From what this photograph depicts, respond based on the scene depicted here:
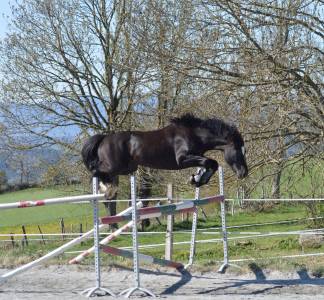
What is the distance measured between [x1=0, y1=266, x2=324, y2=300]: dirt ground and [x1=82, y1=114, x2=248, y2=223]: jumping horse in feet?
3.83

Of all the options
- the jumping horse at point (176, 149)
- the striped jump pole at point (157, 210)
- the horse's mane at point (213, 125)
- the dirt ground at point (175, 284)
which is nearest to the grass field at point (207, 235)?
the dirt ground at point (175, 284)

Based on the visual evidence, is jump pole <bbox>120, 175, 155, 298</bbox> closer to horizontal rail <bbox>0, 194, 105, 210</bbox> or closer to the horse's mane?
horizontal rail <bbox>0, 194, 105, 210</bbox>

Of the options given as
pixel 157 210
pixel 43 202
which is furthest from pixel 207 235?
pixel 43 202

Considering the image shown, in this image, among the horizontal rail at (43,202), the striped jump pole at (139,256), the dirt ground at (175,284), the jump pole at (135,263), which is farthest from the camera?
the striped jump pole at (139,256)

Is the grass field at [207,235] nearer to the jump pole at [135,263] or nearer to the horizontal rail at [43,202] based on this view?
the jump pole at [135,263]

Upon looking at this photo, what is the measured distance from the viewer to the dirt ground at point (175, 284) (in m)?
6.30

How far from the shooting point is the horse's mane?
6.61m

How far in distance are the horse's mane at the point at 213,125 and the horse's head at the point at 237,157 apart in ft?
0.33

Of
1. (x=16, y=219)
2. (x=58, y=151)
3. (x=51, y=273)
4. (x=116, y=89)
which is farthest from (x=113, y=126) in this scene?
(x=16, y=219)

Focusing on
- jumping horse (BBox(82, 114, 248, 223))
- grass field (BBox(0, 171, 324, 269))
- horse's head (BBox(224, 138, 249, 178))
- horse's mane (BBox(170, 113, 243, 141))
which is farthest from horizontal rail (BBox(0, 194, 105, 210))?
grass field (BBox(0, 171, 324, 269))

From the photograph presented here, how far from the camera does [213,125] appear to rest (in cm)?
663

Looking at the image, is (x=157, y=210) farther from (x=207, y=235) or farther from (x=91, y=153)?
(x=207, y=235)

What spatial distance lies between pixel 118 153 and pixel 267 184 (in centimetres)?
629

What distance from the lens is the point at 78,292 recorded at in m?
6.57
